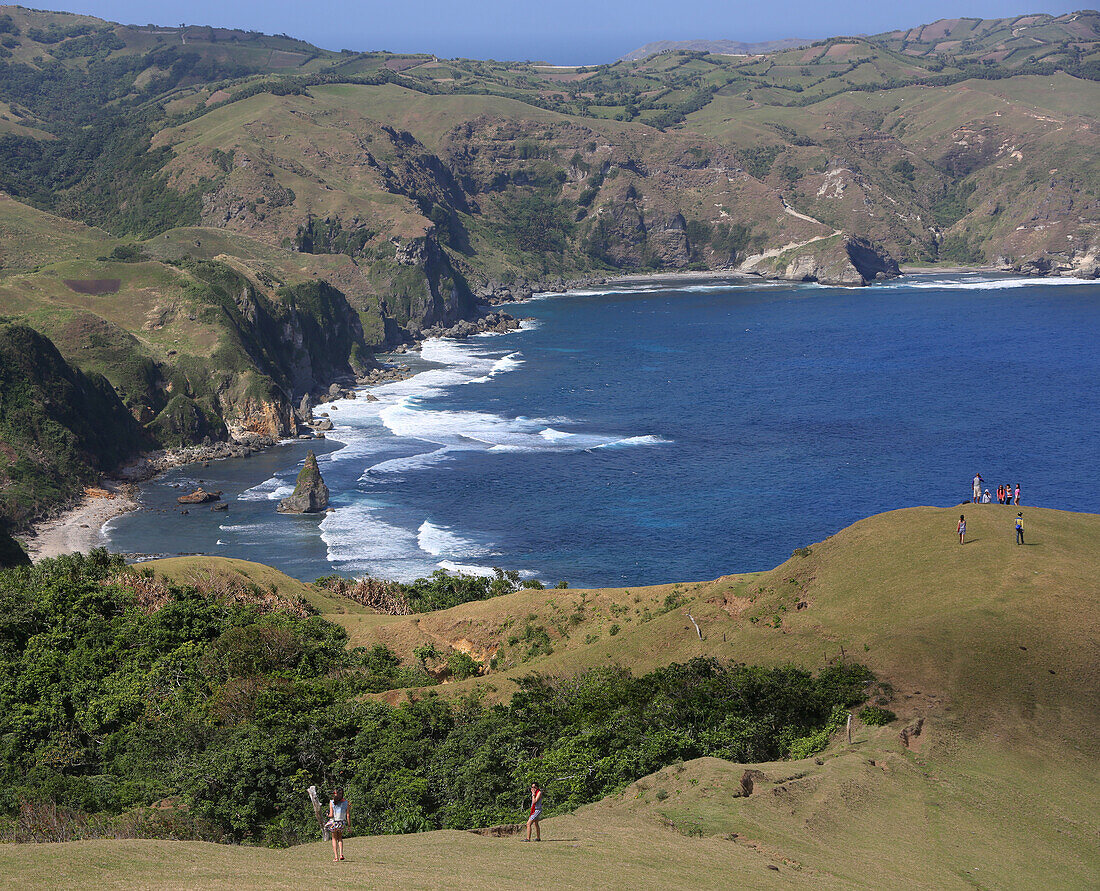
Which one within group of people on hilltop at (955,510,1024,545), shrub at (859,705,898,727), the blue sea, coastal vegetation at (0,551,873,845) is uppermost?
group of people on hilltop at (955,510,1024,545)

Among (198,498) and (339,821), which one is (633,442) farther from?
(339,821)

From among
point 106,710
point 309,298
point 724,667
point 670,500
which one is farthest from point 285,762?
point 309,298

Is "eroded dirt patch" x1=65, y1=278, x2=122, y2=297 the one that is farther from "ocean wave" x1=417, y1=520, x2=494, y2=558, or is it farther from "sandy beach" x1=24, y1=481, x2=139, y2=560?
"ocean wave" x1=417, y1=520, x2=494, y2=558

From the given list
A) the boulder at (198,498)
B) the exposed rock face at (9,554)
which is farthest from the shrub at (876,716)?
the boulder at (198,498)

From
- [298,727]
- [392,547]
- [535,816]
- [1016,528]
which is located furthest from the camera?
[392,547]

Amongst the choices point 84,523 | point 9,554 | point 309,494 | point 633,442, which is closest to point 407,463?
point 309,494

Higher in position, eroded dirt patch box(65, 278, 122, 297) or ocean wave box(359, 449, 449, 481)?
eroded dirt patch box(65, 278, 122, 297)

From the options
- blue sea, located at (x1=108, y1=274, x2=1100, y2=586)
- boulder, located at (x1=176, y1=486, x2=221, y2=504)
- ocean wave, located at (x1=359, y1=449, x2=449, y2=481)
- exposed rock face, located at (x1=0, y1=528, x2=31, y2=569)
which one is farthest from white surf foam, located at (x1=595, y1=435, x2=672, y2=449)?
exposed rock face, located at (x1=0, y1=528, x2=31, y2=569)
